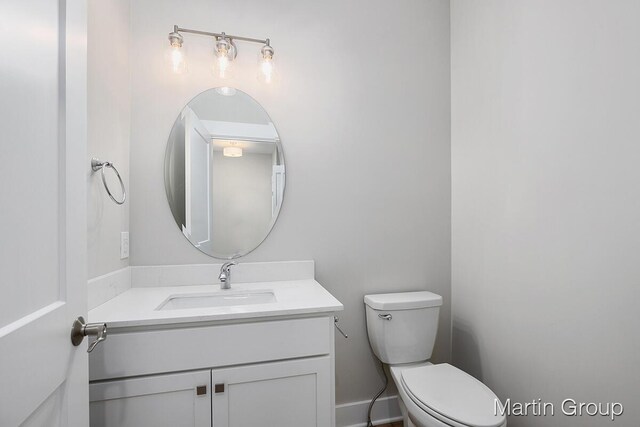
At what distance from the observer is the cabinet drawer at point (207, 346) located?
1.02 meters

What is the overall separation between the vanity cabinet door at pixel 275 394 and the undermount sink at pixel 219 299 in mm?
323

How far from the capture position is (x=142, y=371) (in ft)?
3.39

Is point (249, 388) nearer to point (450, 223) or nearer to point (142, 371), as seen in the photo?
point (142, 371)

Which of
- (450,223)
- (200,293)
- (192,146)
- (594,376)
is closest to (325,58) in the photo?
(192,146)

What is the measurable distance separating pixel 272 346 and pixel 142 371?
44cm

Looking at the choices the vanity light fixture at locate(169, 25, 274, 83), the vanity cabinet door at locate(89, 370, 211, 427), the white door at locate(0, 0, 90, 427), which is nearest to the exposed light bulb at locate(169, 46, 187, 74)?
the vanity light fixture at locate(169, 25, 274, 83)

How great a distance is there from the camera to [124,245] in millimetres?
1417

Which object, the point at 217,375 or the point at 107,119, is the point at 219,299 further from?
the point at 107,119

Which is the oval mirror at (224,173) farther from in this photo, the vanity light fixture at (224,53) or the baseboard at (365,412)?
the baseboard at (365,412)

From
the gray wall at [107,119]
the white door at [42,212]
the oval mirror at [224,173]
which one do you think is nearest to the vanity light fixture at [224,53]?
the oval mirror at [224,173]

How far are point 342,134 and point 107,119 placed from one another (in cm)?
112

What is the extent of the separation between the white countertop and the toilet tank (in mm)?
412

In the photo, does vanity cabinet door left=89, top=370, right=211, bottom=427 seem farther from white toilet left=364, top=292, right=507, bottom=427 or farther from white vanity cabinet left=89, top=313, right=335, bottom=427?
white toilet left=364, top=292, right=507, bottom=427

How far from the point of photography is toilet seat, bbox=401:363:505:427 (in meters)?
1.10
